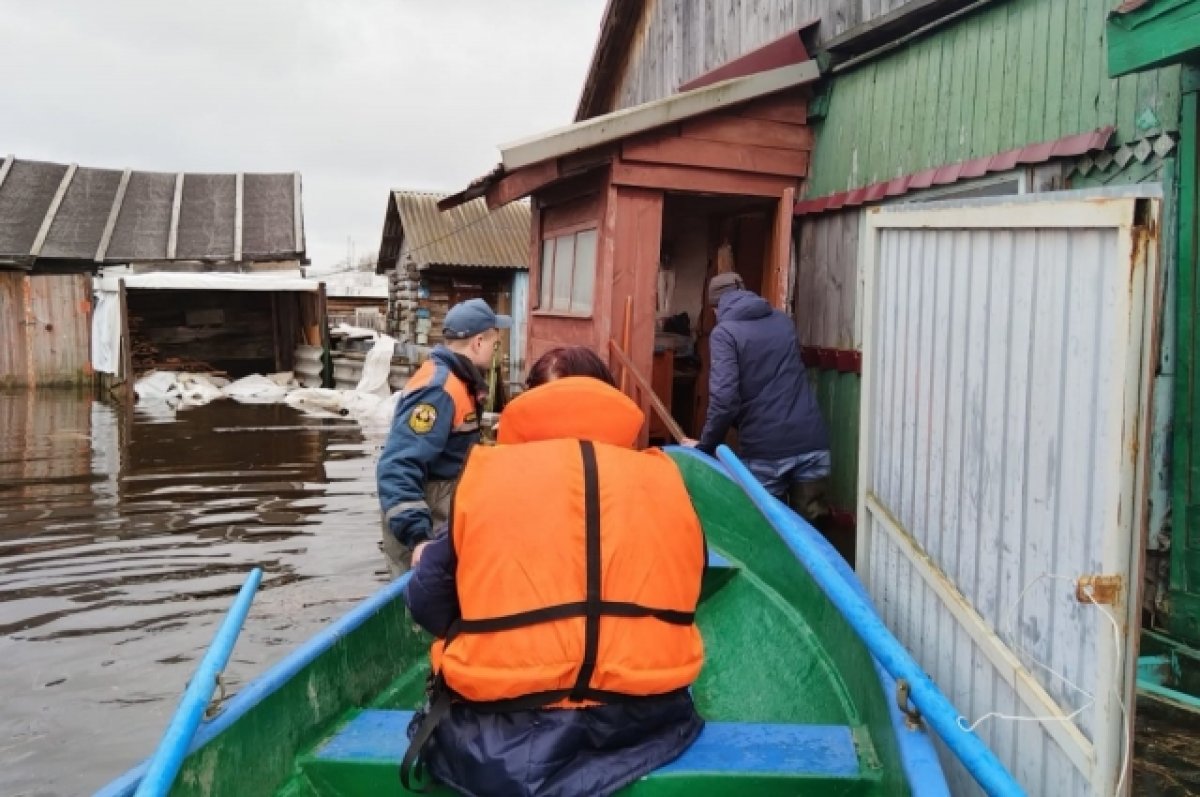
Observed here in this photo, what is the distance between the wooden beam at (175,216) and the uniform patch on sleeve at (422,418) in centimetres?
1936

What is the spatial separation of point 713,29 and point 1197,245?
20.4 feet

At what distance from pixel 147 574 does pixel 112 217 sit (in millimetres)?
17569

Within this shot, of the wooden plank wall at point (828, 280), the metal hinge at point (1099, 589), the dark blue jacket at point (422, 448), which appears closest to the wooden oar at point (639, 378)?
the wooden plank wall at point (828, 280)

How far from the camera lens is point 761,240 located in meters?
9.59

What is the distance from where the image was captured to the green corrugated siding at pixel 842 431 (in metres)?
6.55

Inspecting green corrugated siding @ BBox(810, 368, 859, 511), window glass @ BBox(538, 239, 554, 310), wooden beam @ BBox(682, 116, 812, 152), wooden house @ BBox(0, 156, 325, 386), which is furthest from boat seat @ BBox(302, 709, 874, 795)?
wooden house @ BBox(0, 156, 325, 386)

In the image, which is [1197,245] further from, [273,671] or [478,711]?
[273,671]

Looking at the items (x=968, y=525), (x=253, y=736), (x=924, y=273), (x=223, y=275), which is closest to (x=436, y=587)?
(x=253, y=736)

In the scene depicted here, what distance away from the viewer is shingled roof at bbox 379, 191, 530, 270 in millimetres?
21609

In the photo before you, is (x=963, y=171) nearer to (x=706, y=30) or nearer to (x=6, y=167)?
(x=706, y=30)

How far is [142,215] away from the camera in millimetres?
22344

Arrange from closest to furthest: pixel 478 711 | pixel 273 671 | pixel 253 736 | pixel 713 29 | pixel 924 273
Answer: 1. pixel 478 711
2. pixel 253 736
3. pixel 273 671
4. pixel 924 273
5. pixel 713 29

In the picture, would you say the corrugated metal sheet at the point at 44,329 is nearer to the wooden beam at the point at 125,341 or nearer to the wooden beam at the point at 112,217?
the wooden beam at the point at 112,217

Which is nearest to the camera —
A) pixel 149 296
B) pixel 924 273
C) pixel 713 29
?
pixel 924 273
